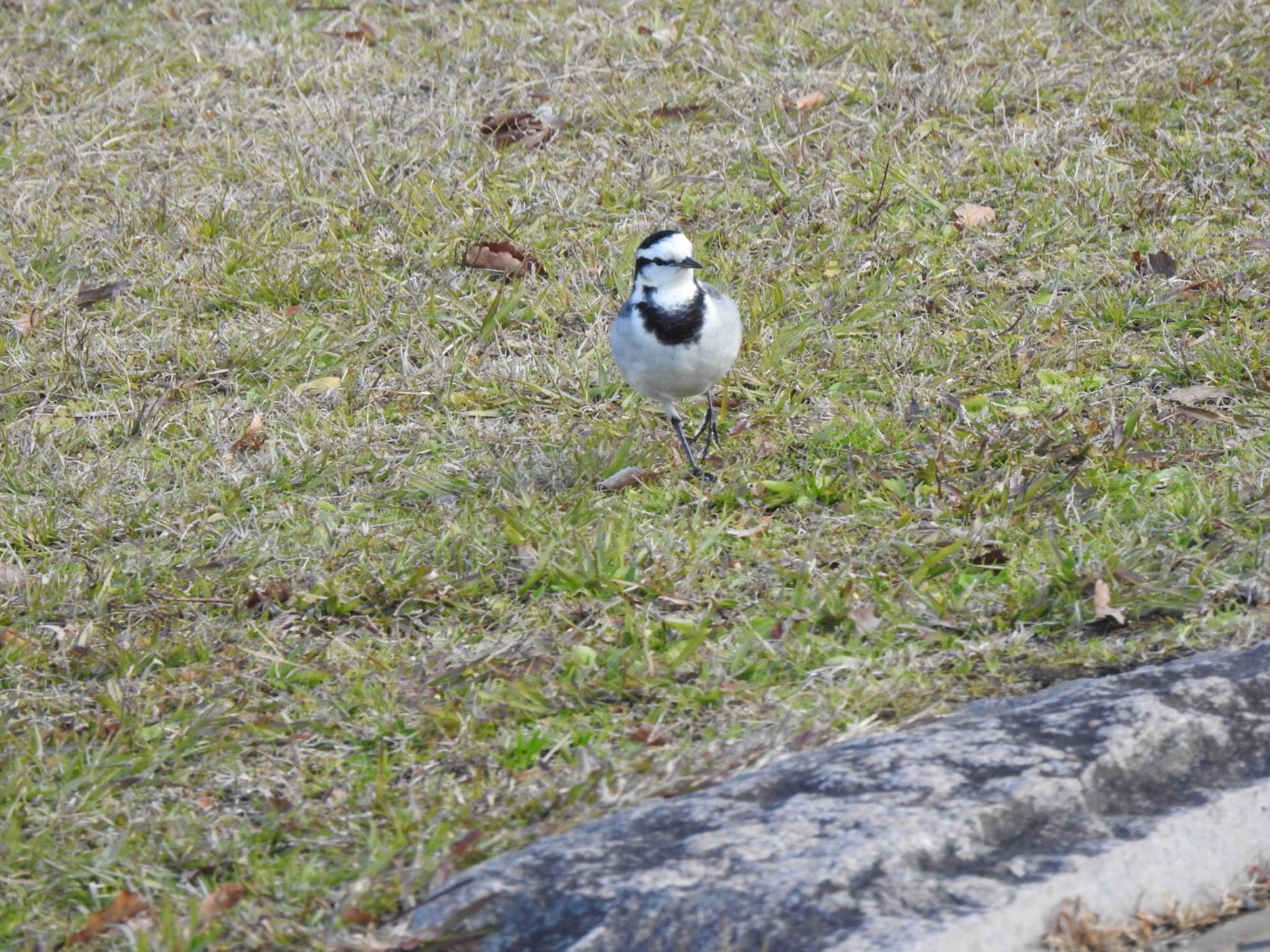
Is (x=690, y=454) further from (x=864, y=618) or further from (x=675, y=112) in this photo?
(x=675, y=112)

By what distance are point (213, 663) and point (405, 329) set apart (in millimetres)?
2104

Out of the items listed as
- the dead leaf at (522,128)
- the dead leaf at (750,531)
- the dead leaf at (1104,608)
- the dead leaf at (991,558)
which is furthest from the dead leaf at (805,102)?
the dead leaf at (1104,608)

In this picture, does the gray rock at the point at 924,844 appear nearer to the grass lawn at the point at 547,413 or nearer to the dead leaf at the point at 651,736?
the grass lawn at the point at 547,413

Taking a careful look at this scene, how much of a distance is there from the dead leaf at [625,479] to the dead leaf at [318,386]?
1.24 metres

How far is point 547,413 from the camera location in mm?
5297

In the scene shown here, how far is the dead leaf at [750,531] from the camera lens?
14.4 feet

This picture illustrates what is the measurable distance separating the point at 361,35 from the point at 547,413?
3719 millimetres

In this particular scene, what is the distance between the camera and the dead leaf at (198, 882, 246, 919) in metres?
2.93

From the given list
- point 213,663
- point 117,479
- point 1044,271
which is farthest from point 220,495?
point 1044,271

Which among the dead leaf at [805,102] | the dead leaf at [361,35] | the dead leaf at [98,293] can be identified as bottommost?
the dead leaf at [98,293]

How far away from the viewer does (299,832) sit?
324 centimetres

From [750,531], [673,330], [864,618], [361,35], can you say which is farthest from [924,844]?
[361,35]

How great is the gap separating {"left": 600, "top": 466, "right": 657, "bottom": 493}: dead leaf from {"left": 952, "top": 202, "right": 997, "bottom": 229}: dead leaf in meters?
2.18

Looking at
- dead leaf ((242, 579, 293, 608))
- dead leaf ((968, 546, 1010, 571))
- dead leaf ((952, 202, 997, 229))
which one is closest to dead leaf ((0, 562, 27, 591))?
dead leaf ((242, 579, 293, 608))
